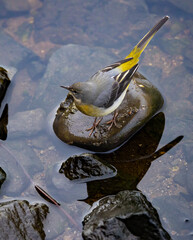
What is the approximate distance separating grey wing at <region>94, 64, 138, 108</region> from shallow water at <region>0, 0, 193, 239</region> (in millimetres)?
1263

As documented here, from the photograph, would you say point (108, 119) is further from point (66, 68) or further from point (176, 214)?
point (66, 68)

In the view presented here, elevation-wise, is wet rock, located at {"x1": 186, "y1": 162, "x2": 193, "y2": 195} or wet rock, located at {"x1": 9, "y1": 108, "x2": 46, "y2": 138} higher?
wet rock, located at {"x1": 186, "y1": 162, "x2": 193, "y2": 195}

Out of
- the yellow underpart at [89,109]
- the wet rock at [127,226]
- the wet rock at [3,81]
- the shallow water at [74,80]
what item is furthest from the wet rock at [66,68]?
the wet rock at [127,226]

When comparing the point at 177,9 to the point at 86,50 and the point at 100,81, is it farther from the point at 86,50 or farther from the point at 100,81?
the point at 100,81

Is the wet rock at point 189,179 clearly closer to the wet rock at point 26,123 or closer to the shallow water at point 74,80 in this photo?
the shallow water at point 74,80

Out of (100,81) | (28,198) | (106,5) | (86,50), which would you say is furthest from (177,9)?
(28,198)

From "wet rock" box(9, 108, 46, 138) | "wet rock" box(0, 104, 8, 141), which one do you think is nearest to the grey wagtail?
"wet rock" box(9, 108, 46, 138)

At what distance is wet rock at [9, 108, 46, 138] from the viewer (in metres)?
6.69

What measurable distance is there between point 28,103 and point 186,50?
13.8 feet

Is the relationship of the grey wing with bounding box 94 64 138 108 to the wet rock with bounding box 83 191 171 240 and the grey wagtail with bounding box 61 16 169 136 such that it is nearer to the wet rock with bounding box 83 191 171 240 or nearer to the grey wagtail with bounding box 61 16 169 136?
the grey wagtail with bounding box 61 16 169 136

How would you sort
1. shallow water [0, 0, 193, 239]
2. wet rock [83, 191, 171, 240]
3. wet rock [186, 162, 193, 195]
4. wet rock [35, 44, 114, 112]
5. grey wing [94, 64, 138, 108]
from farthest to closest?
wet rock [35, 44, 114, 112], wet rock [186, 162, 193, 195], shallow water [0, 0, 193, 239], grey wing [94, 64, 138, 108], wet rock [83, 191, 171, 240]

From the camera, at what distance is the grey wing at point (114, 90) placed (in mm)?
5340

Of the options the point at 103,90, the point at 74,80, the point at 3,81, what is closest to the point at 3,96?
the point at 3,81

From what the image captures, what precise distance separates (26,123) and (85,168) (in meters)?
2.04
